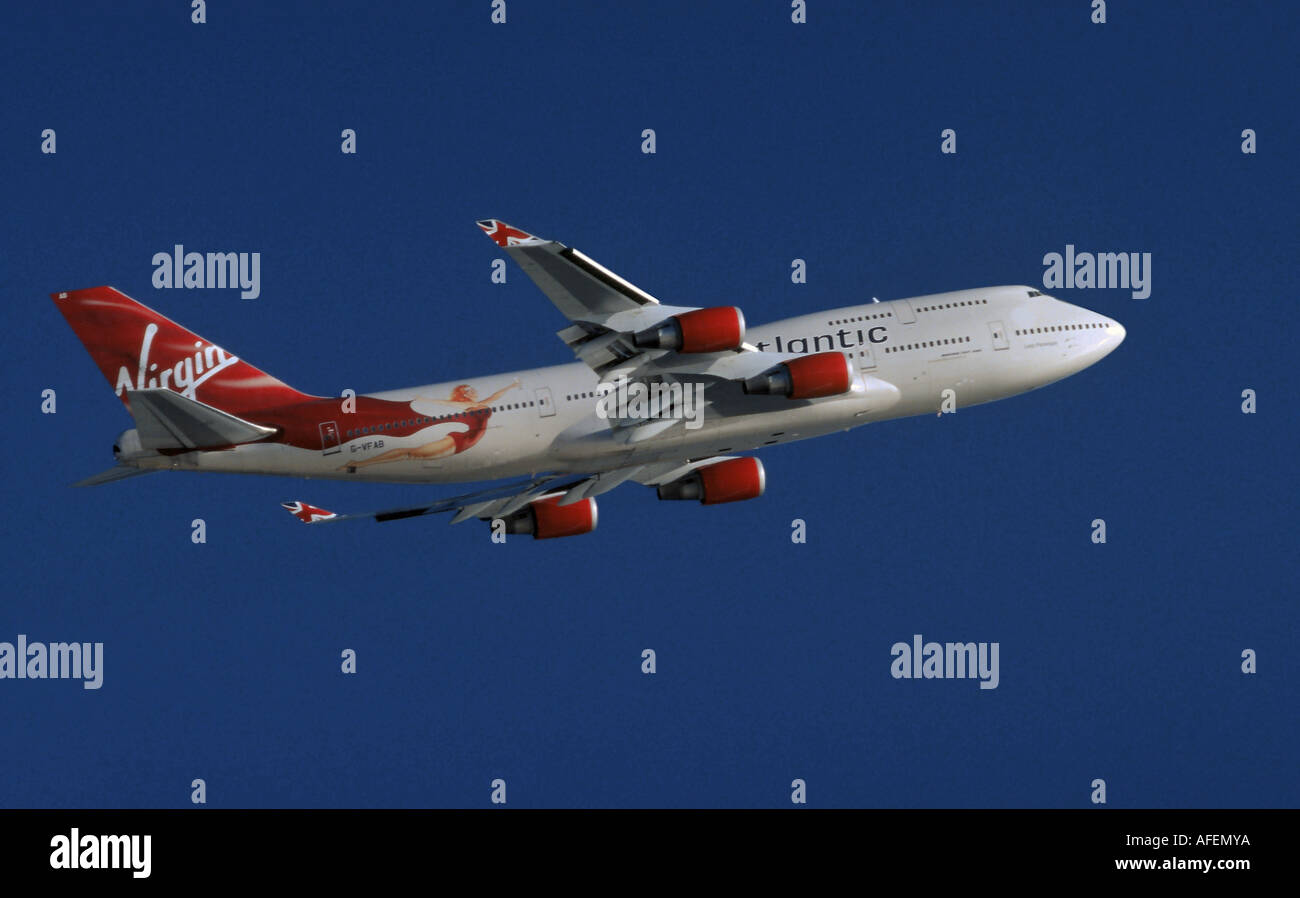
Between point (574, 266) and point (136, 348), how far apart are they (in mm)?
15638

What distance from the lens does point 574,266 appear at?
164 feet

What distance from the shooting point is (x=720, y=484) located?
61.4m

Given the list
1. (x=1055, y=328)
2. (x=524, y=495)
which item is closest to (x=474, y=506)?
(x=524, y=495)

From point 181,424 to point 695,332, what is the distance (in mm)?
14759

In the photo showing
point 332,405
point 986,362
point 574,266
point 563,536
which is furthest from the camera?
point 563,536

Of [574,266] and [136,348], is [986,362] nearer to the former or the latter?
[574,266]

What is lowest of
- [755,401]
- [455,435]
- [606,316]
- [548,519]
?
[548,519]

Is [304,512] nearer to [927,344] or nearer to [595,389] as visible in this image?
[595,389]

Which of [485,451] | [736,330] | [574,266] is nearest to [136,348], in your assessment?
[485,451]

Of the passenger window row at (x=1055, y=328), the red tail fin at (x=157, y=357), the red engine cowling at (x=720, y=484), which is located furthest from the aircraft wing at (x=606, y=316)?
the red tail fin at (x=157, y=357)

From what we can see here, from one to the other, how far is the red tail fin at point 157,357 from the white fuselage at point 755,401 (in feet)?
11.5

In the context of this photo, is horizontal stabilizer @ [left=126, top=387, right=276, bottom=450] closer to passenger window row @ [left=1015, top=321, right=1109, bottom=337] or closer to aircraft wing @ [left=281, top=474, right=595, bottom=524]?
aircraft wing @ [left=281, top=474, right=595, bottom=524]

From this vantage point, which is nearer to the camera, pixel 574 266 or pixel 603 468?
pixel 574 266

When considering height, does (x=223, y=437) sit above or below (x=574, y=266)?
below
